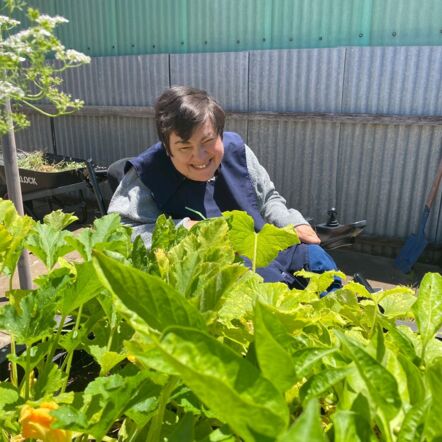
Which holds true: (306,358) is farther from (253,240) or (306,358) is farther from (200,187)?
(200,187)

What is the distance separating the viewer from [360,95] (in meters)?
4.39

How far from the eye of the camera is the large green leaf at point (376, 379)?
360mm

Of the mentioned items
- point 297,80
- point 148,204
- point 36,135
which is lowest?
point 36,135

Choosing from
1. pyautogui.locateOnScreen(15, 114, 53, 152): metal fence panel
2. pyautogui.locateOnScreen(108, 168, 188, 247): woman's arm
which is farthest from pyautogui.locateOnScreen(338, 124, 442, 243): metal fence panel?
pyautogui.locateOnScreen(15, 114, 53, 152): metal fence panel

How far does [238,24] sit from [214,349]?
5.07m

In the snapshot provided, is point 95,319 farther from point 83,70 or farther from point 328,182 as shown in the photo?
point 83,70

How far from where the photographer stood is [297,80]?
15.2ft

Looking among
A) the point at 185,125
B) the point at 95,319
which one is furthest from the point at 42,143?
the point at 95,319

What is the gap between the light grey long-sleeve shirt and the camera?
178cm

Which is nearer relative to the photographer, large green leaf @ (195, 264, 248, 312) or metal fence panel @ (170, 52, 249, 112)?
large green leaf @ (195, 264, 248, 312)

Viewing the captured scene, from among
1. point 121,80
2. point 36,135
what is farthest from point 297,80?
point 36,135

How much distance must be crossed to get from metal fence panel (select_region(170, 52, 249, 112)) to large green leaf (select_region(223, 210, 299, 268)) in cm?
439

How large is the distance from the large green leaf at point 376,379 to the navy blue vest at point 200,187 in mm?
1491

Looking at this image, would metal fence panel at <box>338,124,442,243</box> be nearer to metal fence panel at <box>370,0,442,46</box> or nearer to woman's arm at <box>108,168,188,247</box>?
metal fence panel at <box>370,0,442,46</box>
